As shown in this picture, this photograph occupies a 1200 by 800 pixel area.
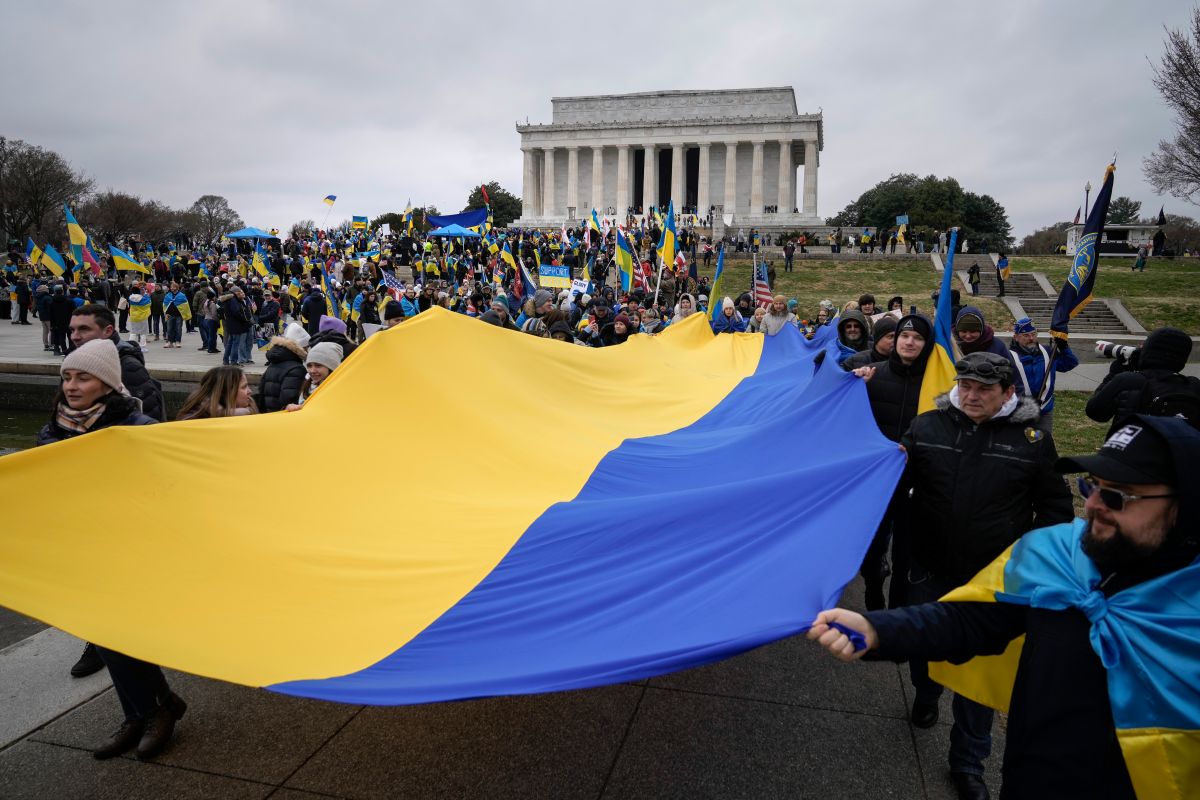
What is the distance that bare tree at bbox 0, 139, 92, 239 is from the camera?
160ft

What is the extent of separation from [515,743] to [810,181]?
72688 millimetres

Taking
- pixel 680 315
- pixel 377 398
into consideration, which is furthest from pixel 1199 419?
pixel 680 315

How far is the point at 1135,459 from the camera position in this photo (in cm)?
180

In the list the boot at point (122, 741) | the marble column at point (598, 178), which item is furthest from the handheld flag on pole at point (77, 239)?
the marble column at point (598, 178)

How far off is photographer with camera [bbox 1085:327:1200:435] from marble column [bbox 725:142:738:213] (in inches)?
2637

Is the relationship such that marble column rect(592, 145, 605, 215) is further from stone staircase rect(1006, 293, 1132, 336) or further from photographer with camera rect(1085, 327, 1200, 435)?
photographer with camera rect(1085, 327, 1200, 435)

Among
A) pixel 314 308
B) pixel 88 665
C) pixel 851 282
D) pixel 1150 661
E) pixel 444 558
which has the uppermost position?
pixel 851 282

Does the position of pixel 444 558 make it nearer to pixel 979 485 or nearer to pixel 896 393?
pixel 979 485

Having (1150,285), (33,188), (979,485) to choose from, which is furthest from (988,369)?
(33,188)

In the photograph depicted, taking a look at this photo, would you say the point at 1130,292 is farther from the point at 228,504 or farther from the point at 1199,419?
the point at 228,504

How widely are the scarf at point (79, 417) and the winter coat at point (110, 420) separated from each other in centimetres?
1

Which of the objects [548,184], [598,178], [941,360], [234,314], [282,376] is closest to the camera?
[941,360]

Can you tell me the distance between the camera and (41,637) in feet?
14.9

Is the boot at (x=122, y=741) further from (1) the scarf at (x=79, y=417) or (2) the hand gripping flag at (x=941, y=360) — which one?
(2) the hand gripping flag at (x=941, y=360)
